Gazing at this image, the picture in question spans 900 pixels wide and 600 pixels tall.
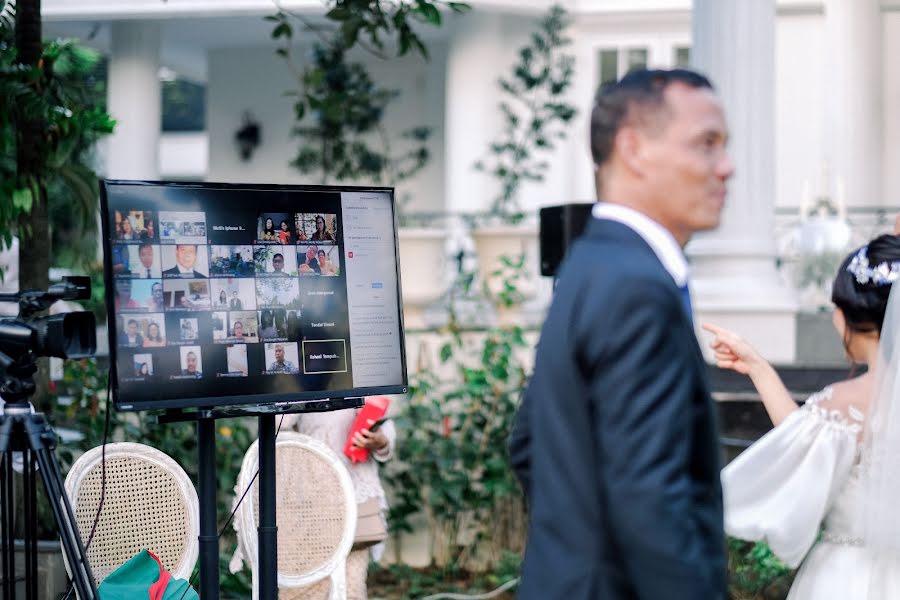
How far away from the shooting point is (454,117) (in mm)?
15203

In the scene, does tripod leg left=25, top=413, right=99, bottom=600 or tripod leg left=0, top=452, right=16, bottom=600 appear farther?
tripod leg left=0, top=452, right=16, bottom=600

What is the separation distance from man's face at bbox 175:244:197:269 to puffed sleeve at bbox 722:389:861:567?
1.56 meters

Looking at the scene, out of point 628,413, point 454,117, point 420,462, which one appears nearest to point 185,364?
point 628,413

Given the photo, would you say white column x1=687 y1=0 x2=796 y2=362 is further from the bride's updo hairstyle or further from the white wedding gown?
the white wedding gown

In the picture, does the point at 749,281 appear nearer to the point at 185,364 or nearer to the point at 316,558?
the point at 316,558

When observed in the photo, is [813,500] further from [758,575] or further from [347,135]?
[347,135]

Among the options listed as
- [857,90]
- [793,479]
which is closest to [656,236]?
[793,479]

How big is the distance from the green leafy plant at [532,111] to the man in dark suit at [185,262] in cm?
883

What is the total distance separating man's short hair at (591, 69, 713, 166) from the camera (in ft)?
6.85

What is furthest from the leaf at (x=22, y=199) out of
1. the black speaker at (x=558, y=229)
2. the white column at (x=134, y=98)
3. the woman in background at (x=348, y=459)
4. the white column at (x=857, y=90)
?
the white column at (x=857, y=90)

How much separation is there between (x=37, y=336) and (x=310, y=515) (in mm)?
1543

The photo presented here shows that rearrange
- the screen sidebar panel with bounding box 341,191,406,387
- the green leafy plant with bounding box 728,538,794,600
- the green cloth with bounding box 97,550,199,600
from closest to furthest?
the screen sidebar panel with bounding box 341,191,406,387 → the green cloth with bounding box 97,550,199,600 → the green leafy plant with bounding box 728,538,794,600

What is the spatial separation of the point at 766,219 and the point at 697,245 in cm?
52

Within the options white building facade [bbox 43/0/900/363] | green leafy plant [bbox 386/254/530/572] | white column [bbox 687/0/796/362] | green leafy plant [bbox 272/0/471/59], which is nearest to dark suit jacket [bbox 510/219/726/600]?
green leafy plant [bbox 272/0/471/59]
